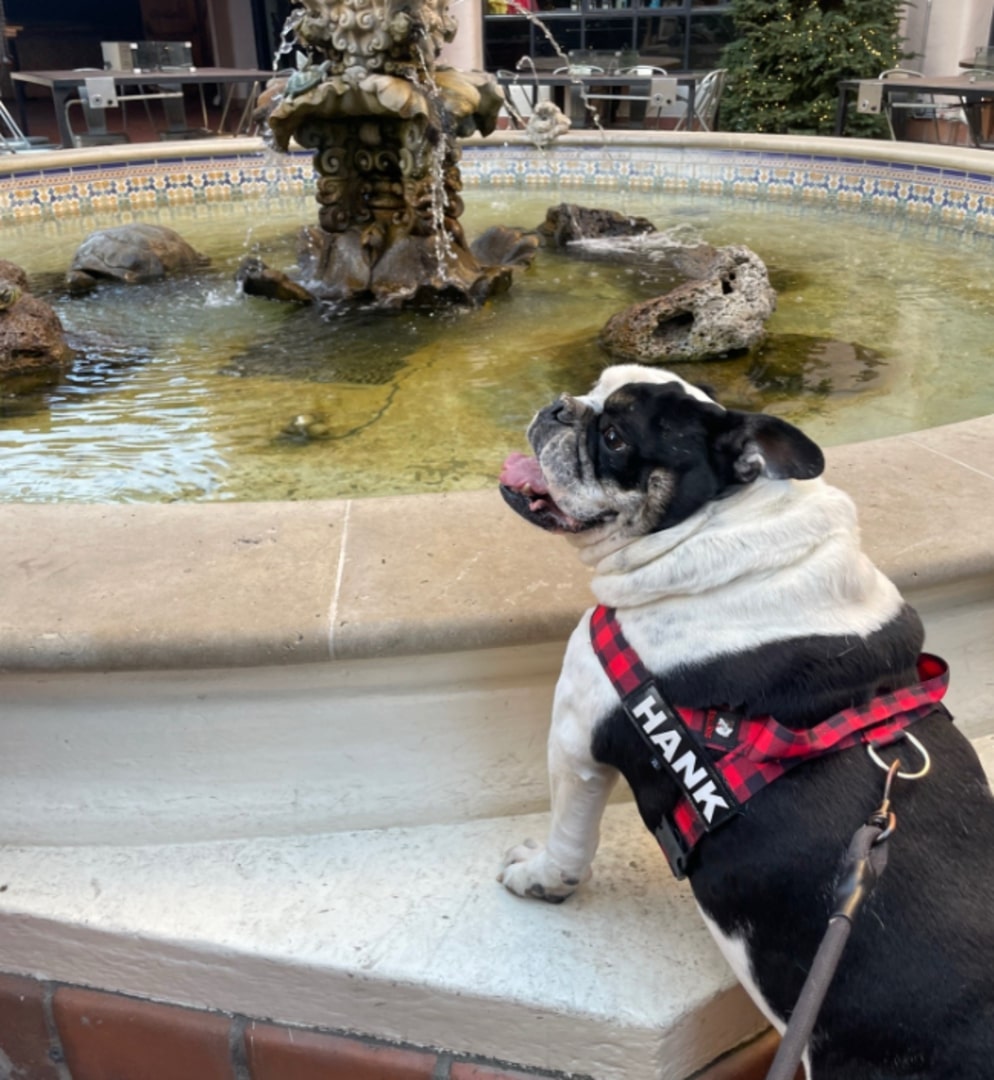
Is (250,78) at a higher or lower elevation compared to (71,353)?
higher

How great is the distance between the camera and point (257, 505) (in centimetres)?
220

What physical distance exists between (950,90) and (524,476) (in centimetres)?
1044

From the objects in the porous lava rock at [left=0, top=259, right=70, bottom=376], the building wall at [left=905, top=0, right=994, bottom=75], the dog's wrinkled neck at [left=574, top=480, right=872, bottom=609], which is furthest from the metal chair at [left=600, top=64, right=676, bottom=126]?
the dog's wrinkled neck at [left=574, top=480, right=872, bottom=609]

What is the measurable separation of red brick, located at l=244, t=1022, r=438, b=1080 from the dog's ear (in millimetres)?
1202

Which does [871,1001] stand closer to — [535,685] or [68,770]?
[535,685]

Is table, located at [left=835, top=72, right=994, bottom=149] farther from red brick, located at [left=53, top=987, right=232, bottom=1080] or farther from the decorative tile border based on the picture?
red brick, located at [left=53, top=987, right=232, bottom=1080]

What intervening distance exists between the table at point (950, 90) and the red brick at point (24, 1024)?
1117 centimetres

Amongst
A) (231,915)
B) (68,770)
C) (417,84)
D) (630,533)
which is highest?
(417,84)

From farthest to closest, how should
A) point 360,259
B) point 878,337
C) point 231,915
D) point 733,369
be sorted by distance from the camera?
1. point 360,259
2. point 878,337
3. point 733,369
4. point 231,915

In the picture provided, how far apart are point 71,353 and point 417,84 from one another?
2.50 metres

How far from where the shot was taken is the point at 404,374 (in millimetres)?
4734

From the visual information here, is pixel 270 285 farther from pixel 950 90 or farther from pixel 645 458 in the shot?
pixel 950 90

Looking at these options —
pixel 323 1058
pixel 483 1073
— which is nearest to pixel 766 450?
pixel 483 1073

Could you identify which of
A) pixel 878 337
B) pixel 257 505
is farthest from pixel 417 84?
pixel 257 505
